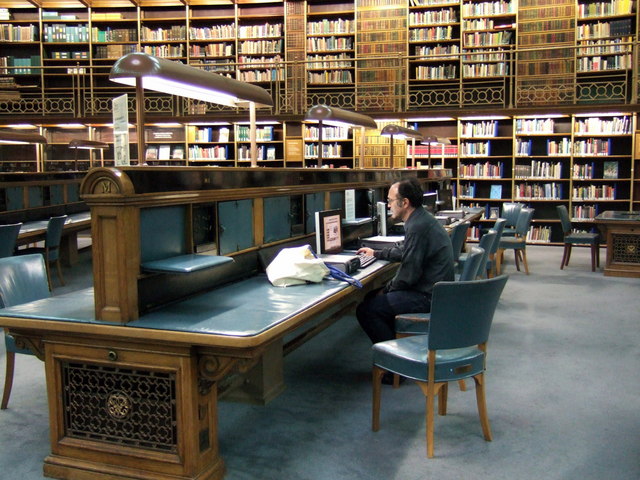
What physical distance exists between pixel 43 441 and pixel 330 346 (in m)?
1.99

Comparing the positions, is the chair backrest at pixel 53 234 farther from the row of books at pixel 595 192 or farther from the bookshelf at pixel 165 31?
the row of books at pixel 595 192

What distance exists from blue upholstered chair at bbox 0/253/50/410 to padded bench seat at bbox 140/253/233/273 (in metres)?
1.05

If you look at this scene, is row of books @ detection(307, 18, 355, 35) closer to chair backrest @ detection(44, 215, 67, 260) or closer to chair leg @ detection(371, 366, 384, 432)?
chair backrest @ detection(44, 215, 67, 260)

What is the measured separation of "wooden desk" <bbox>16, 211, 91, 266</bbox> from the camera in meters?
5.76

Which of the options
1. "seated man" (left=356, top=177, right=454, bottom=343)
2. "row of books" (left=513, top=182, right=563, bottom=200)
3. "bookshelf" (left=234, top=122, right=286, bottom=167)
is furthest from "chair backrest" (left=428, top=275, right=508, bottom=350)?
"bookshelf" (left=234, top=122, right=286, bottom=167)

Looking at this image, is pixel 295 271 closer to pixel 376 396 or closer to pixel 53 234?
pixel 376 396

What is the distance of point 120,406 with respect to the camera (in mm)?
2428

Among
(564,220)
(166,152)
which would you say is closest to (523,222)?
(564,220)

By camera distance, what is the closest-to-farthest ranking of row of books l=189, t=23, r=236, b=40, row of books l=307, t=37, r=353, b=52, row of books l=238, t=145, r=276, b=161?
row of books l=307, t=37, r=353, b=52 → row of books l=238, t=145, r=276, b=161 → row of books l=189, t=23, r=236, b=40

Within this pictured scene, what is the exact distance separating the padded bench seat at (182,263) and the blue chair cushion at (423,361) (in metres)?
0.81

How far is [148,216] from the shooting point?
2.54 m

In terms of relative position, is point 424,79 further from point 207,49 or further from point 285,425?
point 285,425

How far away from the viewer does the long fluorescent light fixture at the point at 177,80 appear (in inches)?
102

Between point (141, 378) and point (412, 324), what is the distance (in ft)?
4.95
